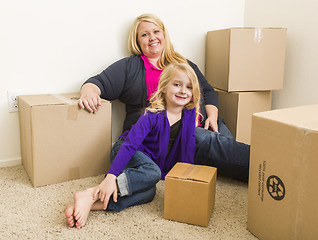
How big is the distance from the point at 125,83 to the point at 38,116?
19.2 inches

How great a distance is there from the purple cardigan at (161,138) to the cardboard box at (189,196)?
0.23m

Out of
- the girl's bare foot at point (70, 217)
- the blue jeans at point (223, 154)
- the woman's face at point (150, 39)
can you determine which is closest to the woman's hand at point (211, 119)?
the blue jeans at point (223, 154)

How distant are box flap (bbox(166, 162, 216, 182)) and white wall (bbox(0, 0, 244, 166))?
815 mm

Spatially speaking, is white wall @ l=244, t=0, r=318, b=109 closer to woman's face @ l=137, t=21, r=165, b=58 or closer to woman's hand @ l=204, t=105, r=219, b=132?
woman's hand @ l=204, t=105, r=219, b=132

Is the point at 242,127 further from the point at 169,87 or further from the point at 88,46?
the point at 88,46

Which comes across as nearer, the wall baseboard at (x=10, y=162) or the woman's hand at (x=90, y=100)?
the woman's hand at (x=90, y=100)

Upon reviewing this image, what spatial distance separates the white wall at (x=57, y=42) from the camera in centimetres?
151

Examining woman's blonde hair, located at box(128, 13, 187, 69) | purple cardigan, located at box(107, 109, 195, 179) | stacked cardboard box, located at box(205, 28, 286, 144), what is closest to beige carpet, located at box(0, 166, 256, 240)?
purple cardigan, located at box(107, 109, 195, 179)

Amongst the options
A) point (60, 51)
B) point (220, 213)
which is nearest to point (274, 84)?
point (220, 213)

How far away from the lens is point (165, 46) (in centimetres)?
170

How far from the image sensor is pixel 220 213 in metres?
1.14

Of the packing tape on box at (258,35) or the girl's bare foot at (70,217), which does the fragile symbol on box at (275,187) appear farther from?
the packing tape on box at (258,35)

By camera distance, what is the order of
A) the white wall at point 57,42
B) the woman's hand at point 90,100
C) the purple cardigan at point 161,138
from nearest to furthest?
the purple cardigan at point 161,138 < the woman's hand at point 90,100 < the white wall at point 57,42

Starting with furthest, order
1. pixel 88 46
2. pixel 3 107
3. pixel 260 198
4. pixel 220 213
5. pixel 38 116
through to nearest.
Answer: pixel 88 46, pixel 3 107, pixel 38 116, pixel 220 213, pixel 260 198
